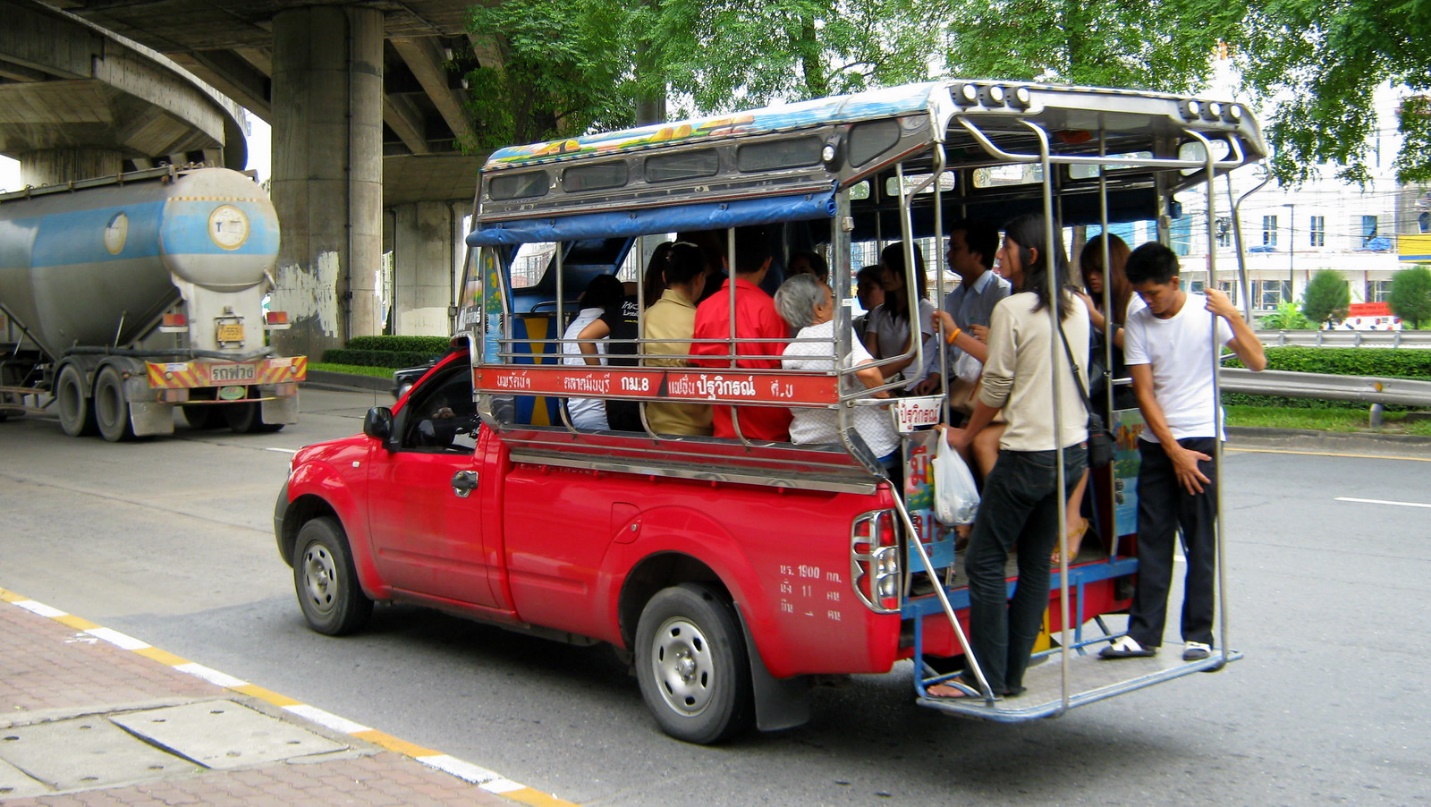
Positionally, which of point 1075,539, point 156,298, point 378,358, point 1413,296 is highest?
point 1413,296

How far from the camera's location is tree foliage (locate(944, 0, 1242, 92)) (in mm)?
16094

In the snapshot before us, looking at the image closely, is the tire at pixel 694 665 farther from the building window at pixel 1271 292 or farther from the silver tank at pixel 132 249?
the building window at pixel 1271 292

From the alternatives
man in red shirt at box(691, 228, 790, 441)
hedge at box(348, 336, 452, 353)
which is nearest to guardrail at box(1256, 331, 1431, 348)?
hedge at box(348, 336, 452, 353)

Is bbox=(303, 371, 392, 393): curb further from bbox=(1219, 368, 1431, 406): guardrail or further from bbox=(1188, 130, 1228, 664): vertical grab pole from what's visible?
bbox=(1188, 130, 1228, 664): vertical grab pole

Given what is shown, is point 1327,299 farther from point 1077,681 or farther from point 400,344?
point 1077,681

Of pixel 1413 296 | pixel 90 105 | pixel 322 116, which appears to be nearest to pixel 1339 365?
pixel 322 116

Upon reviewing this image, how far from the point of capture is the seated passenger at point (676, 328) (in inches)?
228

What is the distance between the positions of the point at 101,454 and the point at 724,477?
14230mm

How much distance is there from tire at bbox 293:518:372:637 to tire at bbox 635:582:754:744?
2.35 metres

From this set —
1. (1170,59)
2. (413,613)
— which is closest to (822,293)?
(413,613)

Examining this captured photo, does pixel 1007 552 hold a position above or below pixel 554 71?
below

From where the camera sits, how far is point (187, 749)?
534cm

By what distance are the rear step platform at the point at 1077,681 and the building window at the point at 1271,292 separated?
63674 millimetres

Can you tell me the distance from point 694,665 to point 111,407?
16019 millimetres
